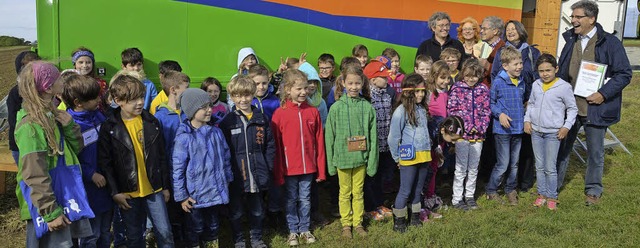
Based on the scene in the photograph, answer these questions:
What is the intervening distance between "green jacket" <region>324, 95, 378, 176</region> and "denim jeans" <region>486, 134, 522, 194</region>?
1747 mm

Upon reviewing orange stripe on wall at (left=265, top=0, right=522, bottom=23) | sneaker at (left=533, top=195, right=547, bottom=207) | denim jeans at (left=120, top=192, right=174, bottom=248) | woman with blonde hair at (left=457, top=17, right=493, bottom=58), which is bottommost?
sneaker at (left=533, top=195, right=547, bottom=207)

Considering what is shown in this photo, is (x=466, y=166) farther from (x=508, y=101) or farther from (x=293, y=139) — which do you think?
(x=293, y=139)

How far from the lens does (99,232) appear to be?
3.65 meters

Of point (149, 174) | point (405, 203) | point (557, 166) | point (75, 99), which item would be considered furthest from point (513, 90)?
point (75, 99)

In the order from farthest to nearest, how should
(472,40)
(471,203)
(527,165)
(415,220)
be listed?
(472,40), (527,165), (471,203), (415,220)

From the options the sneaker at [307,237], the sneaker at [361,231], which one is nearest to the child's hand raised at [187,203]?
the sneaker at [307,237]

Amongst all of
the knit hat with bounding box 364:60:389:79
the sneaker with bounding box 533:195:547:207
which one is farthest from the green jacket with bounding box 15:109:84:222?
the sneaker with bounding box 533:195:547:207

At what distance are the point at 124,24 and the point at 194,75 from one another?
78 cm

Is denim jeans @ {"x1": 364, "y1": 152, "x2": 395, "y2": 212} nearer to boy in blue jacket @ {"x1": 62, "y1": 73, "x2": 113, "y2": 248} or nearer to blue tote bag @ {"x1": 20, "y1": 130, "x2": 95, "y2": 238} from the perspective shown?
boy in blue jacket @ {"x1": 62, "y1": 73, "x2": 113, "y2": 248}

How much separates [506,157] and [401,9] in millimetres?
2250

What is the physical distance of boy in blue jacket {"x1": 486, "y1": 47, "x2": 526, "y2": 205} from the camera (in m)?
5.39

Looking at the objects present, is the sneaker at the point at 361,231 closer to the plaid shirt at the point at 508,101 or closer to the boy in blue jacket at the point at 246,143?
the boy in blue jacket at the point at 246,143

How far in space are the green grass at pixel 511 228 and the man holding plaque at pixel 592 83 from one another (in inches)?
15.4

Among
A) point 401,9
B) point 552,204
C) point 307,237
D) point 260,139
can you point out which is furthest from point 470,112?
point 260,139
